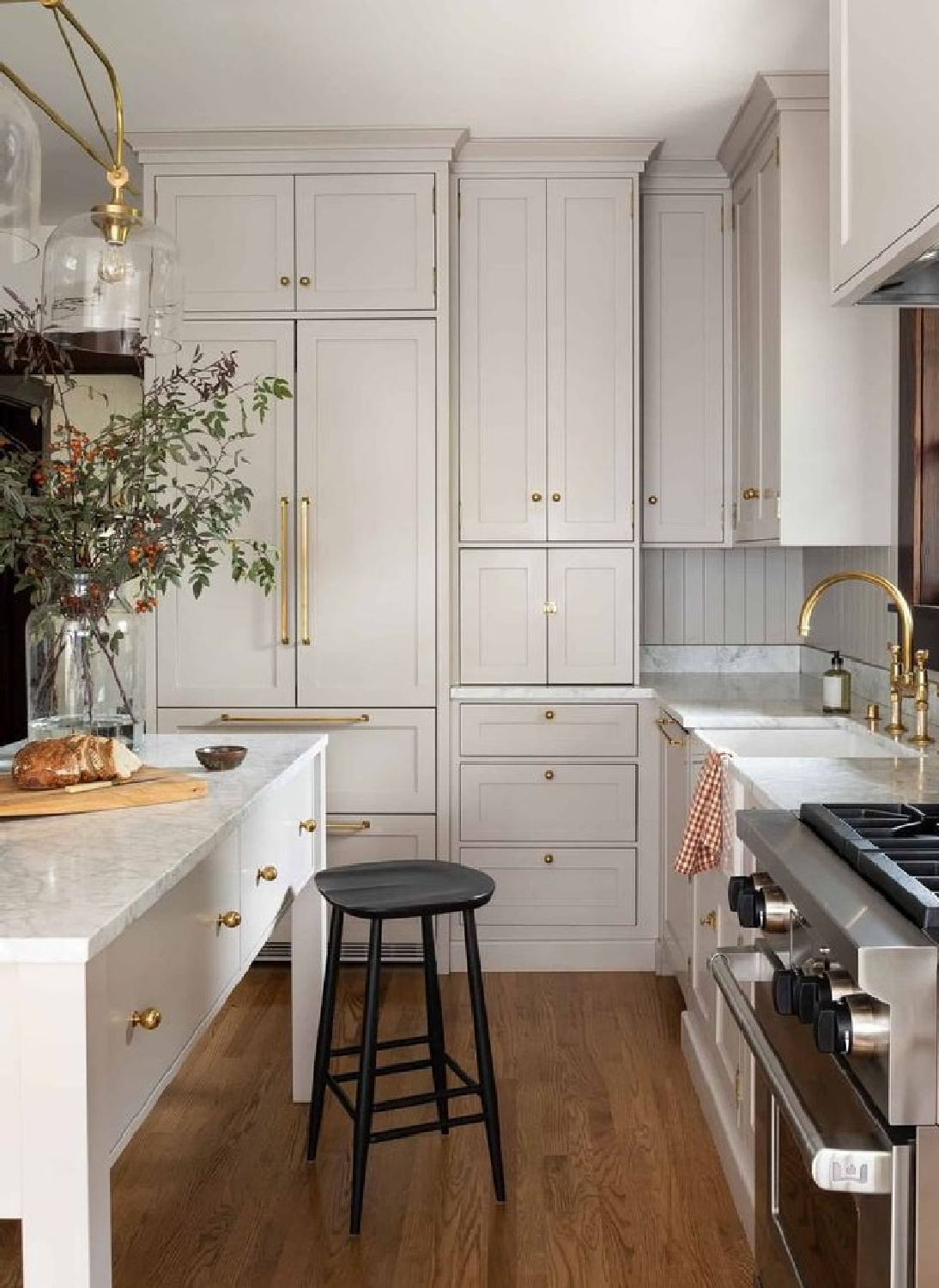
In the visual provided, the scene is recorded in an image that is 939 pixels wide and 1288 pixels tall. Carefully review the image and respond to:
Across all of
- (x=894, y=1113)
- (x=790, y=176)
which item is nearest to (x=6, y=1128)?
(x=894, y=1113)

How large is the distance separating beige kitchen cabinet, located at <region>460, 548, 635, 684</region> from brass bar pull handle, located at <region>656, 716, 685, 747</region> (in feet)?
0.71

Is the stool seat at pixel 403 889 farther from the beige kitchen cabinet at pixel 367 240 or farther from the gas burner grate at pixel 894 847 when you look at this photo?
the beige kitchen cabinet at pixel 367 240

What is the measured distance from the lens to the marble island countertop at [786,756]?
2.31 meters

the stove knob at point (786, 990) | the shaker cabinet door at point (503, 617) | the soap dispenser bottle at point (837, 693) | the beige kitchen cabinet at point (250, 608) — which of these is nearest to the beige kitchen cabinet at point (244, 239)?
the beige kitchen cabinet at point (250, 608)

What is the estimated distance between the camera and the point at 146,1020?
162 cm

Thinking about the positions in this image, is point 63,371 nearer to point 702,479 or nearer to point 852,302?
point 852,302

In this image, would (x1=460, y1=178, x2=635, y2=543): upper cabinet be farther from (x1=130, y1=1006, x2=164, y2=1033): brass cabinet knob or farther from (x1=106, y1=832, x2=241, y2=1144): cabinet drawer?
(x1=130, y1=1006, x2=164, y2=1033): brass cabinet knob

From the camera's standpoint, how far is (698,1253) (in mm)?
2529

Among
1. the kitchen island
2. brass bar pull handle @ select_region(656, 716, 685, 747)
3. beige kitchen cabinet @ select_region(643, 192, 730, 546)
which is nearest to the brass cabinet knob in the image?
the kitchen island

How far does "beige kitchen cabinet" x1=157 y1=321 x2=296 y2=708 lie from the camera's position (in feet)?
13.8

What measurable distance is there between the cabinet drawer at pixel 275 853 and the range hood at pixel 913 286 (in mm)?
1332

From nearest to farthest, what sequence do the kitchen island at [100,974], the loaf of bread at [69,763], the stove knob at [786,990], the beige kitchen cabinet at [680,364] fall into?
1. the kitchen island at [100,974]
2. the stove knob at [786,990]
3. the loaf of bread at [69,763]
4. the beige kitchen cabinet at [680,364]

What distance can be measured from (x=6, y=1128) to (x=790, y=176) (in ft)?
10.7

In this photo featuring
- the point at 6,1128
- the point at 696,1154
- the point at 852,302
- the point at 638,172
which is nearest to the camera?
the point at 6,1128
